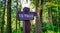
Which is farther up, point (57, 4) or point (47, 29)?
point (57, 4)

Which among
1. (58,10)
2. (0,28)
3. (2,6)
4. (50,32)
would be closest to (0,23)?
(0,28)

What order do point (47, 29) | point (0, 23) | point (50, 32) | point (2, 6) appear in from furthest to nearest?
1. point (47, 29)
2. point (50, 32)
3. point (0, 23)
4. point (2, 6)

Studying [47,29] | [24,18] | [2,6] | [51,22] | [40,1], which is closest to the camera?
[24,18]

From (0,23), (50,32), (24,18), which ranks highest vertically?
(24,18)

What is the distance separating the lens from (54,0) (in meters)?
12.3

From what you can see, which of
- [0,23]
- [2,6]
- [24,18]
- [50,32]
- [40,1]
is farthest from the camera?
[50,32]

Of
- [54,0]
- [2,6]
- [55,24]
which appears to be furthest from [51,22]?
[2,6]

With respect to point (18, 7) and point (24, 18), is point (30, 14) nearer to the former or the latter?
point (24, 18)

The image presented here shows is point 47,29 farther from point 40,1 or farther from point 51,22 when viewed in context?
point 40,1

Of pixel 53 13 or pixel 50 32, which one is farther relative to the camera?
pixel 53 13

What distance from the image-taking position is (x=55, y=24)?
18516mm

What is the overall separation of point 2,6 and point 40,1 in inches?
126

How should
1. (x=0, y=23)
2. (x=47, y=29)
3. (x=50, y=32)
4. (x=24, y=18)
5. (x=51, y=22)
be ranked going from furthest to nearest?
(x=51, y=22), (x=47, y=29), (x=50, y=32), (x=0, y=23), (x=24, y=18)

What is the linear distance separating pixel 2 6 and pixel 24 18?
254 inches
